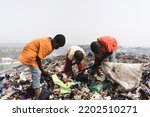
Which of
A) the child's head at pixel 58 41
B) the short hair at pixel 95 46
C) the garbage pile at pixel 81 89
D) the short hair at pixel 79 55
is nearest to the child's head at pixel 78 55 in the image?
the short hair at pixel 79 55

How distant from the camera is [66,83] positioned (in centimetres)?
618

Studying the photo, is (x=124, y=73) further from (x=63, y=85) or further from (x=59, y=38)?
(x=59, y=38)

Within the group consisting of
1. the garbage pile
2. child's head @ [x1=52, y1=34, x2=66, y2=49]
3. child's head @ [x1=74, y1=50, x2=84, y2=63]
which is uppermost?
child's head @ [x1=52, y1=34, x2=66, y2=49]

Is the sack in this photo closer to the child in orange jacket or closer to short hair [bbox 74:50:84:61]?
short hair [bbox 74:50:84:61]

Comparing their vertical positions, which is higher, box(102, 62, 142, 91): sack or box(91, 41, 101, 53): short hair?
box(91, 41, 101, 53): short hair

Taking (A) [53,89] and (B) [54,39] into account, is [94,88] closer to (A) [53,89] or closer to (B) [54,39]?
(A) [53,89]

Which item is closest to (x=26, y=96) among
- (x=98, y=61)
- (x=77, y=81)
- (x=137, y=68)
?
(x=77, y=81)

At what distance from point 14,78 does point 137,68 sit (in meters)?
3.15

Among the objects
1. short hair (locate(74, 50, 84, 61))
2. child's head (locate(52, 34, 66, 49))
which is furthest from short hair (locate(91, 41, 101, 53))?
child's head (locate(52, 34, 66, 49))

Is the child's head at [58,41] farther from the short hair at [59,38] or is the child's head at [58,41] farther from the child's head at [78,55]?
the child's head at [78,55]

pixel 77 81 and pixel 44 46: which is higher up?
pixel 44 46

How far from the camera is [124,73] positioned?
5.97 meters

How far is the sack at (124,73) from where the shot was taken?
5.84 meters

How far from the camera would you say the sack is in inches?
230
